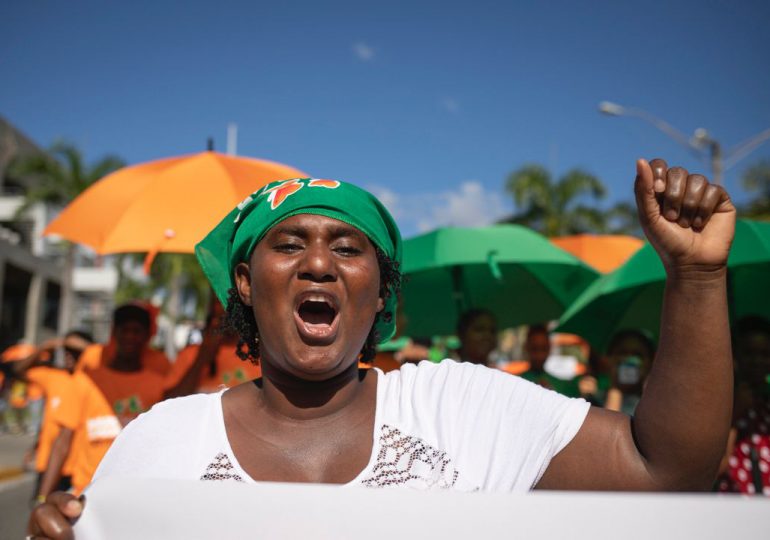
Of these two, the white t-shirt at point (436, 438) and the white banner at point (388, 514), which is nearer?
the white banner at point (388, 514)

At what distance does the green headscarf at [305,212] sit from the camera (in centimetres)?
174

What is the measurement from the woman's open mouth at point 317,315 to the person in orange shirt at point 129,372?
2446 millimetres

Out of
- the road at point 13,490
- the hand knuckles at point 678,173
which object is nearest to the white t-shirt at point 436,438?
the hand knuckles at point 678,173

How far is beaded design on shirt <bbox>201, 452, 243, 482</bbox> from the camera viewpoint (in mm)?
1555

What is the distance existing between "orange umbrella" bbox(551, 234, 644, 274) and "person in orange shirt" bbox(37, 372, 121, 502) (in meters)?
4.48

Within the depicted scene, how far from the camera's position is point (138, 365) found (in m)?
4.28

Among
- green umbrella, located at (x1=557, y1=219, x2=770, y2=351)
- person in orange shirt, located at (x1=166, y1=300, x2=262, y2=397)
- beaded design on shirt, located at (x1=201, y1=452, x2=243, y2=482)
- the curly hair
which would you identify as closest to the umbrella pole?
green umbrella, located at (x1=557, y1=219, x2=770, y2=351)

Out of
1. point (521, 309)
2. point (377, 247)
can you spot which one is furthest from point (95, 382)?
point (521, 309)

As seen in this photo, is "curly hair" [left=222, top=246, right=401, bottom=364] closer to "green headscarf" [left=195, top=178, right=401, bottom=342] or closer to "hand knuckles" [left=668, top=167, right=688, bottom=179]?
"green headscarf" [left=195, top=178, right=401, bottom=342]

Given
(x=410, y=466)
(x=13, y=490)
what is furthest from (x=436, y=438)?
(x=13, y=490)

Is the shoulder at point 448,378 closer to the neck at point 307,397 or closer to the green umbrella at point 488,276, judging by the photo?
the neck at point 307,397

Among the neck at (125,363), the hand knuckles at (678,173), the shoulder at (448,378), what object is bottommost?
the neck at (125,363)

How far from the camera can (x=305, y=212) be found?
68.2 inches

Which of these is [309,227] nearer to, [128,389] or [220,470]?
[220,470]
